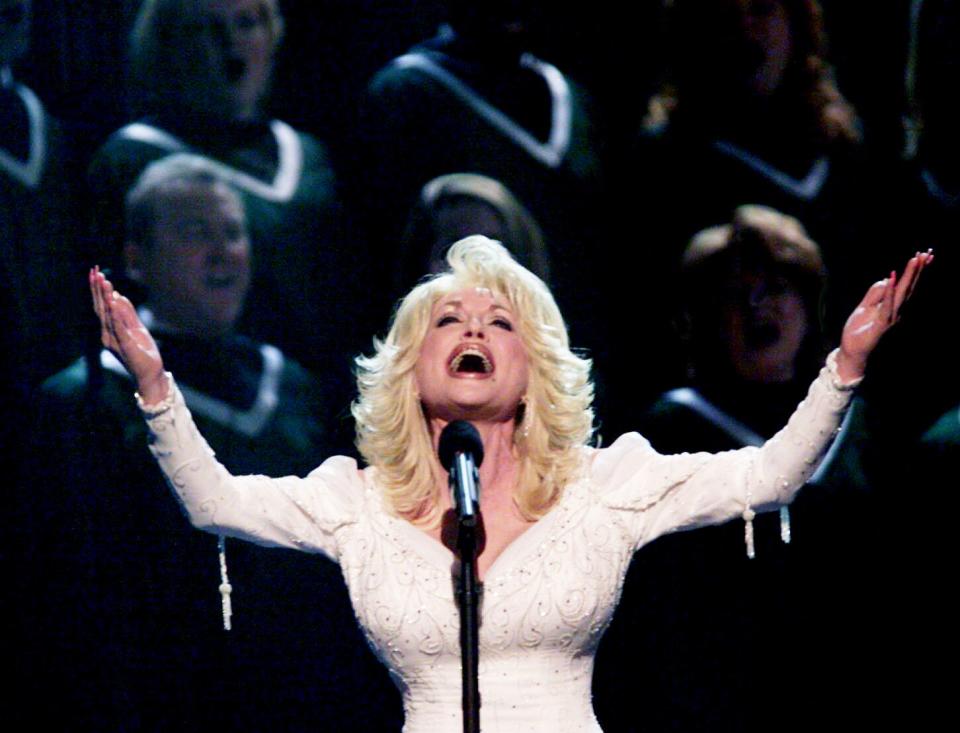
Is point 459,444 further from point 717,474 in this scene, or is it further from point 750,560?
point 750,560

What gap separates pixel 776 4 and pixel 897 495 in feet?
4.87

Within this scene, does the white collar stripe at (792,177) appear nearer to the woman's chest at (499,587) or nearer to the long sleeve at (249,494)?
the woman's chest at (499,587)

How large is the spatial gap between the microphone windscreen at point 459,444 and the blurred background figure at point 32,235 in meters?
1.81

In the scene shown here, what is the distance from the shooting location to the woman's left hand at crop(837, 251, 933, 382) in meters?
2.71

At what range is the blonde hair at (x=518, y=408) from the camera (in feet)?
10.3

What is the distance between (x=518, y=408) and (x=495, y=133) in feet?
4.23

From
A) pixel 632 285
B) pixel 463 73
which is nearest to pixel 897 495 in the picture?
pixel 632 285

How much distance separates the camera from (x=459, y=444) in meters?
2.53

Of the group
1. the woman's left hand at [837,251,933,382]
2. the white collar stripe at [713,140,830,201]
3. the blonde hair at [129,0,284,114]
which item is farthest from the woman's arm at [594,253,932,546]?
the blonde hair at [129,0,284,114]

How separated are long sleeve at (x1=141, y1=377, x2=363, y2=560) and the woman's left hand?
1.09 meters

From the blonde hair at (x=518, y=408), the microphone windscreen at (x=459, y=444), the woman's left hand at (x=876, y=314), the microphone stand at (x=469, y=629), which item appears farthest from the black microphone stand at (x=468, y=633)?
the woman's left hand at (x=876, y=314)

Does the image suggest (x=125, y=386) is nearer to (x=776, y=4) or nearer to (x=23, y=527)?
(x=23, y=527)

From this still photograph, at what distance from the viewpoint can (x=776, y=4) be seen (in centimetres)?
435

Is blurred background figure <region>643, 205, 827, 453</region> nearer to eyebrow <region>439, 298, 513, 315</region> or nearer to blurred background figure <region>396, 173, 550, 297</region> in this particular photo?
blurred background figure <region>396, 173, 550, 297</region>
